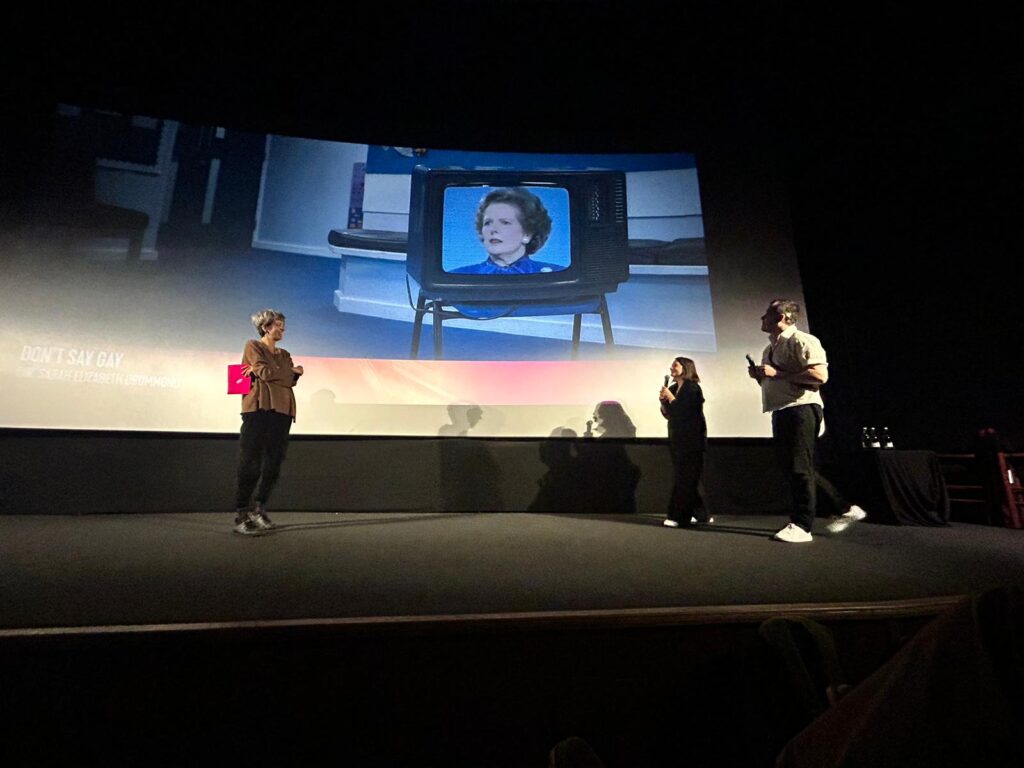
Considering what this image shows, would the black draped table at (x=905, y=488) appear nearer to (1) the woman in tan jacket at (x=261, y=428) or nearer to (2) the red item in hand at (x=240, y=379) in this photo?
(1) the woman in tan jacket at (x=261, y=428)

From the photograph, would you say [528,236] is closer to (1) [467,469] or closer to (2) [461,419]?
(2) [461,419]

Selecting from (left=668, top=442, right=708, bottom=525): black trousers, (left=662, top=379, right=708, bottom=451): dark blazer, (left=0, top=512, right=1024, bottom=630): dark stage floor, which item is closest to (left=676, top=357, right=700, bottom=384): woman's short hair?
(left=662, top=379, right=708, bottom=451): dark blazer

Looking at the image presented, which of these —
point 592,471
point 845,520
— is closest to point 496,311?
point 592,471

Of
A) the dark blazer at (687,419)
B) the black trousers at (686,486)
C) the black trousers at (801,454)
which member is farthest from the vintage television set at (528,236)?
the black trousers at (801,454)

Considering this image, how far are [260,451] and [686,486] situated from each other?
2.50 m

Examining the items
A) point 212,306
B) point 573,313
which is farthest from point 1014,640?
point 212,306

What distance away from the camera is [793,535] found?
2279mm

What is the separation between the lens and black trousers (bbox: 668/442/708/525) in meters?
2.86

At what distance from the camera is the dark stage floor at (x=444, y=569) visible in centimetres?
125

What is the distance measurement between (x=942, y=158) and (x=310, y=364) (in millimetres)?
5552

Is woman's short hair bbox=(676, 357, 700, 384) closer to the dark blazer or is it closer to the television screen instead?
the dark blazer

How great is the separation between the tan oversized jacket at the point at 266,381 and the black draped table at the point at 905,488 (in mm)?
3888

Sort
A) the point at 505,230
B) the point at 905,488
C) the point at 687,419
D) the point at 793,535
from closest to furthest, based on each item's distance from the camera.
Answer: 1. the point at 793,535
2. the point at 687,419
3. the point at 905,488
4. the point at 505,230

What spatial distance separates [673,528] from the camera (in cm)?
273
